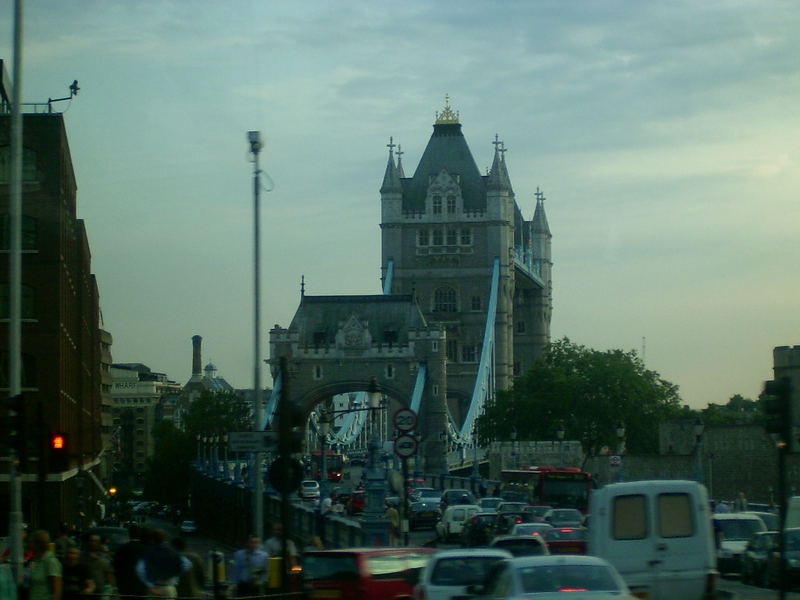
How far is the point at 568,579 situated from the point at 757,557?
49.8 ft

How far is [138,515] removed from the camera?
337 feet

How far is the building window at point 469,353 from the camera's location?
463 ft

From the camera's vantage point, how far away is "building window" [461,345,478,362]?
141250 mm

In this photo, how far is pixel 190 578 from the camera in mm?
21516

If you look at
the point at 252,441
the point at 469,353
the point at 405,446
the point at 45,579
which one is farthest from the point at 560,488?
the point at 469,353

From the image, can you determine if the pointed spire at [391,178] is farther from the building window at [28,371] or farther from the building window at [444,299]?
the building window at [28,371]

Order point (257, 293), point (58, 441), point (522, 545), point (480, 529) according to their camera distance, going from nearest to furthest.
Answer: point (58, 441) → point (522, 545) → point (257, 293) → point (480, 529)

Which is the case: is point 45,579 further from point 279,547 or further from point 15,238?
point 15,238

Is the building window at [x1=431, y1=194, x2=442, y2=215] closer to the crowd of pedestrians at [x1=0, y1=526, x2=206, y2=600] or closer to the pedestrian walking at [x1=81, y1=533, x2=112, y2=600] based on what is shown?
the pedestrian walking at [x1=81, y1=533, x2=112, y2=600]

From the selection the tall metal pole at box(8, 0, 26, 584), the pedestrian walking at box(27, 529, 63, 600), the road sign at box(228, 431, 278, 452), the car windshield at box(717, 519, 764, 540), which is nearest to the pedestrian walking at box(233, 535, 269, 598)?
the road sign at box(228, 431, 278, 452)

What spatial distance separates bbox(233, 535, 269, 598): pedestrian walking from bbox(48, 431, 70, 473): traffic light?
2735 millimetres

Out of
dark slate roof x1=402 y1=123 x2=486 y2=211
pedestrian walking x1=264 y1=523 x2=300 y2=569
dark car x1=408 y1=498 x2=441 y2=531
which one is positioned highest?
dark slate roof x1=402 y1=123 x2=486 y2=211

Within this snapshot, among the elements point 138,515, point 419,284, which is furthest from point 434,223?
point 138,515

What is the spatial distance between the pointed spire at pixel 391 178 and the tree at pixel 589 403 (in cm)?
3167
